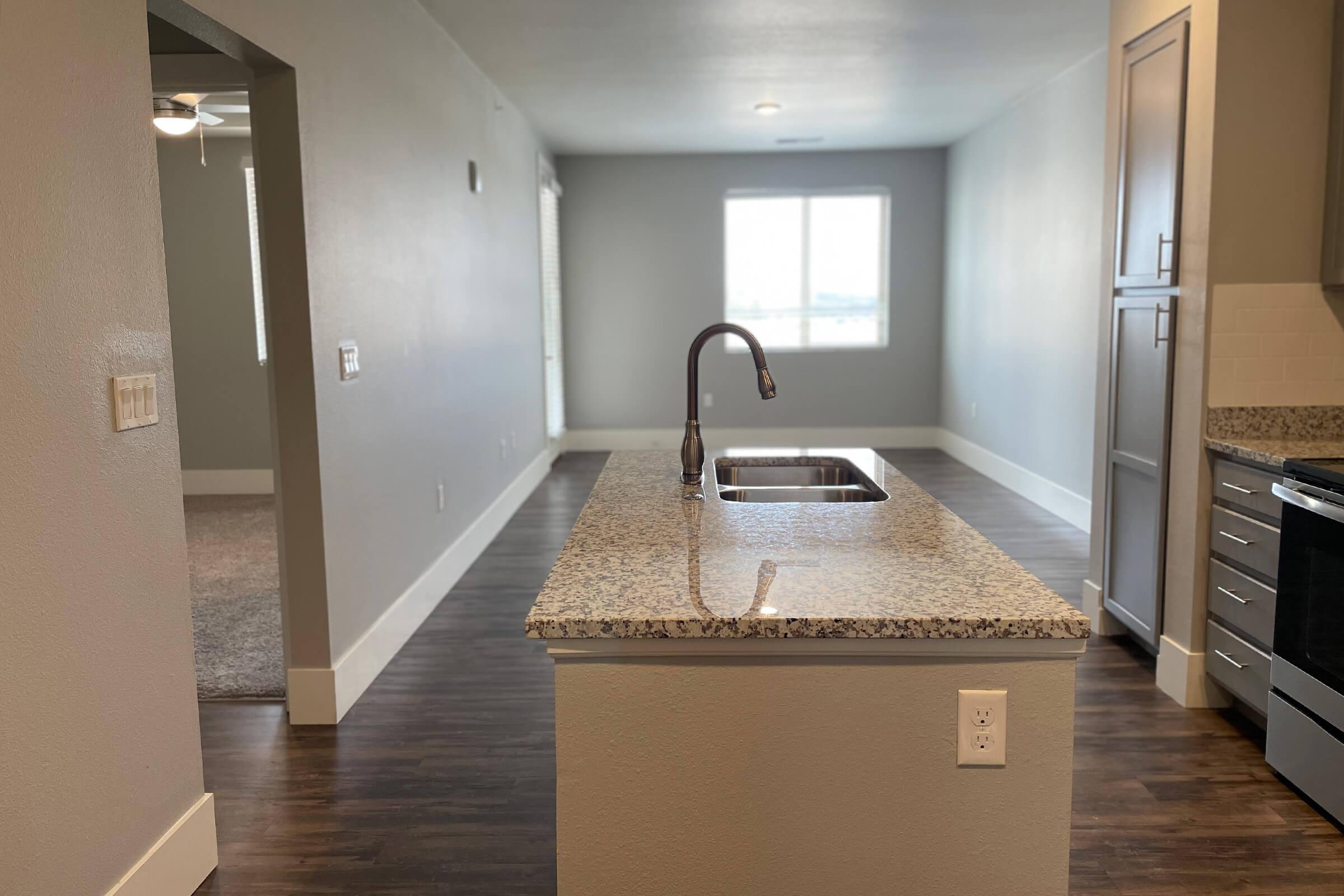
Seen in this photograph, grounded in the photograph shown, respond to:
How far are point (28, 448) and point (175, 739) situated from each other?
0.79 meters

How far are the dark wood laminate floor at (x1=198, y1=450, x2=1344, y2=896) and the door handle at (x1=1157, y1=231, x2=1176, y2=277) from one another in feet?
4.46

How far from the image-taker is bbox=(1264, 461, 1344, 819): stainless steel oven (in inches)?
94.3

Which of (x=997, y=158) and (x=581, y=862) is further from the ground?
(x=997, y=158)

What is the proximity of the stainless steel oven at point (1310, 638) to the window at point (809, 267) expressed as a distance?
21.0 ft

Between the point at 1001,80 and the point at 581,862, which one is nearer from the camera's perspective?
the point at 581,862

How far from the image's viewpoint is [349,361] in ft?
10.9

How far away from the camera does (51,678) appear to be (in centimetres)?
174

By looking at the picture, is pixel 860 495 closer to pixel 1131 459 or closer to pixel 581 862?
pixel 581 862

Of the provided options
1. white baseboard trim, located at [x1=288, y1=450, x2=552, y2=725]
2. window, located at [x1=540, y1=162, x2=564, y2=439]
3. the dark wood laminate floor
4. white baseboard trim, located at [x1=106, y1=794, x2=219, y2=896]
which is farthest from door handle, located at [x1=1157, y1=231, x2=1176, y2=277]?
window, located at [x1=540, y1=162, x2=564, y2=439]

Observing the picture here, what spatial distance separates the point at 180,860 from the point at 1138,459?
10.2 ft

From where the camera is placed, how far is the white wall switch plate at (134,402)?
6.40ft

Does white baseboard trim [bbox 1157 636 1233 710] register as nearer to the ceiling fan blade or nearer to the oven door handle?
the oven door handle

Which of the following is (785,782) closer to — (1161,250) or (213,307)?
(1161,250)

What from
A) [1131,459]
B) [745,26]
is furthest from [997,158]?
[1131,459]
